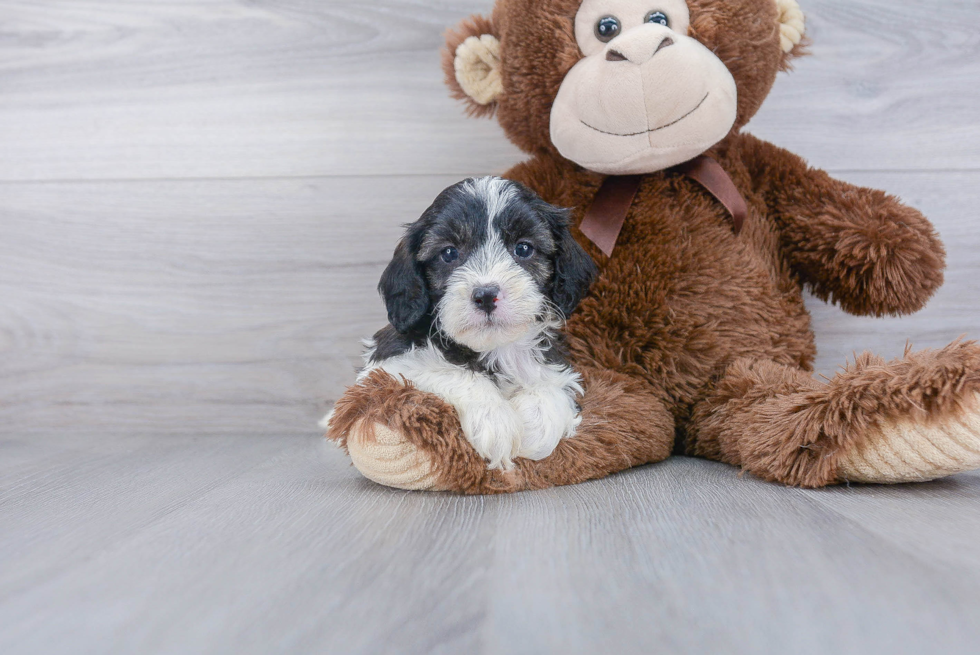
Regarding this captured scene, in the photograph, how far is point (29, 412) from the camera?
2156 mm

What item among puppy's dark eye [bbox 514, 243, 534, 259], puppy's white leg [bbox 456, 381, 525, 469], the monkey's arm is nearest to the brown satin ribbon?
the monkey's arm

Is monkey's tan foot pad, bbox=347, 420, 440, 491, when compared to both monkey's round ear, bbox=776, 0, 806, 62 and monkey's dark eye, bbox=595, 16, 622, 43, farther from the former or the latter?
monkey's round ear, bbox=776, 0, 806, 62

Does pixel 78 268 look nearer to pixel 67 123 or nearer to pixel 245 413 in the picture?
pixel 67 123

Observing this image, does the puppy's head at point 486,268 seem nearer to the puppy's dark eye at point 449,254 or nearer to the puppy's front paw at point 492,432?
the puppy's dark eye at point 449,254

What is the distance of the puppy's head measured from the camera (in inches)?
50.3

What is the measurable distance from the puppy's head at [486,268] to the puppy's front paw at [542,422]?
0.13 metres

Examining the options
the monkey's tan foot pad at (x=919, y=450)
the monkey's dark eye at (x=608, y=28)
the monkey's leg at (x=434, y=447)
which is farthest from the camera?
the monkey's dark eye at (x=608, y=28)

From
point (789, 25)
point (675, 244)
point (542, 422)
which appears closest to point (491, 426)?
point (542, 422)

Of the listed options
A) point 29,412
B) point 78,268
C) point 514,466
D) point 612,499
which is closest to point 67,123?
point 78,268

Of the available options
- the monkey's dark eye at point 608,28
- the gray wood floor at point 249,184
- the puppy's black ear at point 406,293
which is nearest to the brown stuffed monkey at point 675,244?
the monkey's dark eye at point 608,28

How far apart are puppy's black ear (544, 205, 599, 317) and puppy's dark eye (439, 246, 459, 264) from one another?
0.20 m

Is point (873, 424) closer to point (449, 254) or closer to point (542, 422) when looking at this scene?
point (542, 422)

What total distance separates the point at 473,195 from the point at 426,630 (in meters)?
0.84

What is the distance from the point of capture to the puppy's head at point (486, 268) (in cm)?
128
